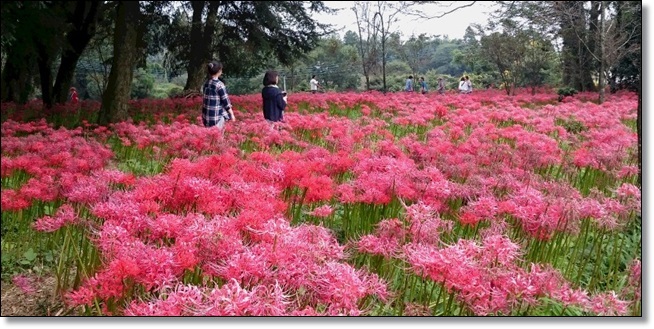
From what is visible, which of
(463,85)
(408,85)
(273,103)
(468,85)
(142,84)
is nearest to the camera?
(142,84)

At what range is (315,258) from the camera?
139 cm

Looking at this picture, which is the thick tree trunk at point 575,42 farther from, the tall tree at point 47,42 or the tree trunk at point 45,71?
the tree trunk at point 45,71

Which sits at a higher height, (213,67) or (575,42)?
(575,42)

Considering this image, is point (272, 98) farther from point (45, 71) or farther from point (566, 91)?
point (566, 91)

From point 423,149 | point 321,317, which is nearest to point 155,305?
point 321,317

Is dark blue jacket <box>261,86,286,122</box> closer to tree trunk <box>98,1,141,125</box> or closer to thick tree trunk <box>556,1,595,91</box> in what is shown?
tree trunk <box>98,1,141,125</box>

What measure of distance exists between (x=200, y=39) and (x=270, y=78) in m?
0.57

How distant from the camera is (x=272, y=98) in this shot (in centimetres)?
348

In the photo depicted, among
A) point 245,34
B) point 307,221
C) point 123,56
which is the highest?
point 245,34

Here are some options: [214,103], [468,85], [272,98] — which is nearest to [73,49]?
[214,103]

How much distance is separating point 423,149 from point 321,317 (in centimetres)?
185

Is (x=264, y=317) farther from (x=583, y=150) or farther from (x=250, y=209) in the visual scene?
(x=583, y=150)

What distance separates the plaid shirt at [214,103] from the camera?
10.1 feet

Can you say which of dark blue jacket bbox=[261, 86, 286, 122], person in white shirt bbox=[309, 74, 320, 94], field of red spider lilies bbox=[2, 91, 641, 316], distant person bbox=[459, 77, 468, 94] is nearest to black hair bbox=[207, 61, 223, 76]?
field of red spider lilies bbox=[2, 91, 641, 316]
